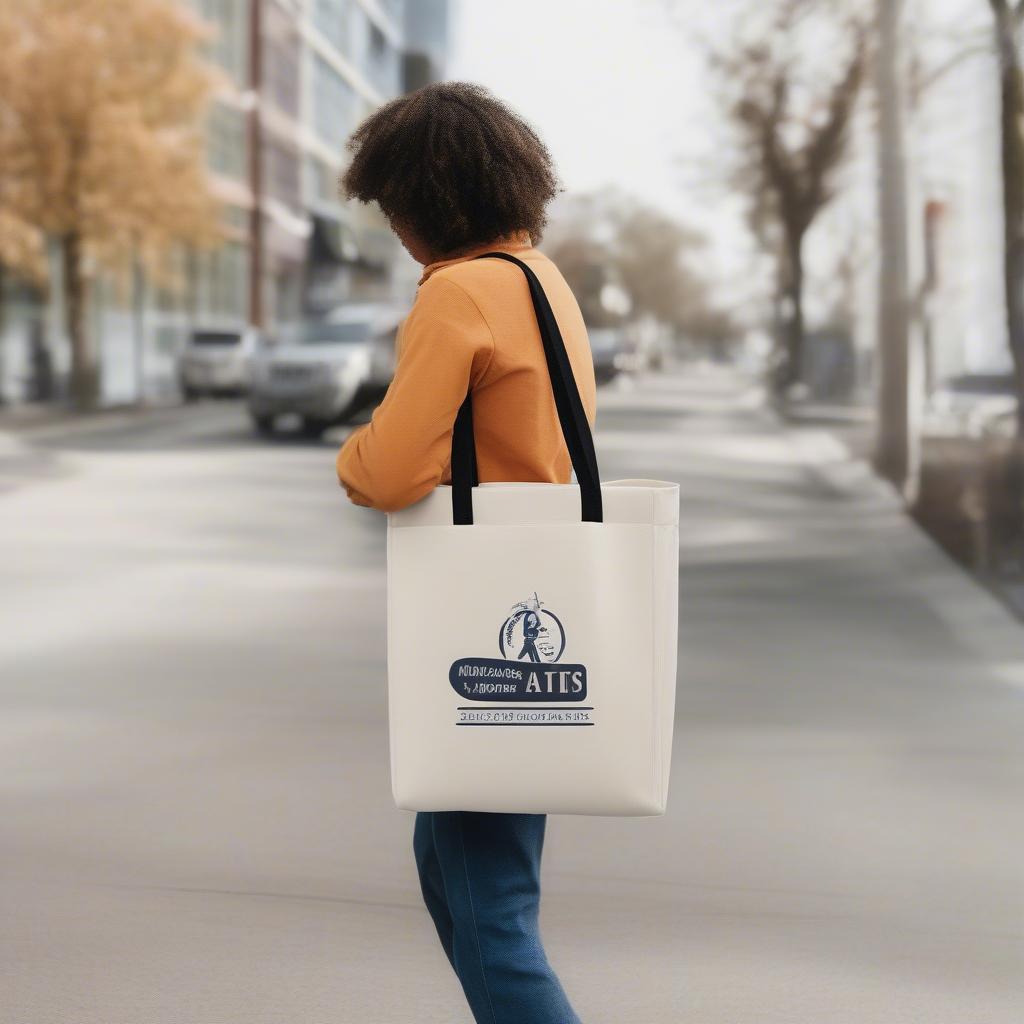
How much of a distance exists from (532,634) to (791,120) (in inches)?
1713

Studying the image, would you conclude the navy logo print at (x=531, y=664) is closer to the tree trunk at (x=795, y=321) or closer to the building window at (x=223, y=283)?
the tree trunk at (x=795, y=321)

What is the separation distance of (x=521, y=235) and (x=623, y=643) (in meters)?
0.63

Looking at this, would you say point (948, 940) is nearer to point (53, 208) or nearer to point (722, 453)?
point (722, 453)

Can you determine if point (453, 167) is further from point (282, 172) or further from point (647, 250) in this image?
point (647, 250)

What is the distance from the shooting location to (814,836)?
18.3ft

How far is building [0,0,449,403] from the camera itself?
43.2 meters

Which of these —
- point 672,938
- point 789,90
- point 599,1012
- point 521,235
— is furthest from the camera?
point 789,90

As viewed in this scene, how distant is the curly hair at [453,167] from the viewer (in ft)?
9.50

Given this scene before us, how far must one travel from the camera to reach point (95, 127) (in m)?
33.8

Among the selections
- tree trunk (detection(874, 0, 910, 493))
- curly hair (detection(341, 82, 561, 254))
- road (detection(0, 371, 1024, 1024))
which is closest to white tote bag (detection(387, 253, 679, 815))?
curly hair (detection(341, 82, 561, 254))

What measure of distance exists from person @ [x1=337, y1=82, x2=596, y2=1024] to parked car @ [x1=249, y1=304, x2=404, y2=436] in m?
22.5

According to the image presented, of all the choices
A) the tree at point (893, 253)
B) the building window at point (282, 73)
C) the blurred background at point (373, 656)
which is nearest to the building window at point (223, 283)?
the building window at point (282, 73)

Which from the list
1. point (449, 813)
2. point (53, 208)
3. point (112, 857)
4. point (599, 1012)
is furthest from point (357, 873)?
A: point (53, 208)

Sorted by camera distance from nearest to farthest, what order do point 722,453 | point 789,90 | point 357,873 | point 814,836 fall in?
point 357,873
point 814,836
point 722,453
point 789,90
